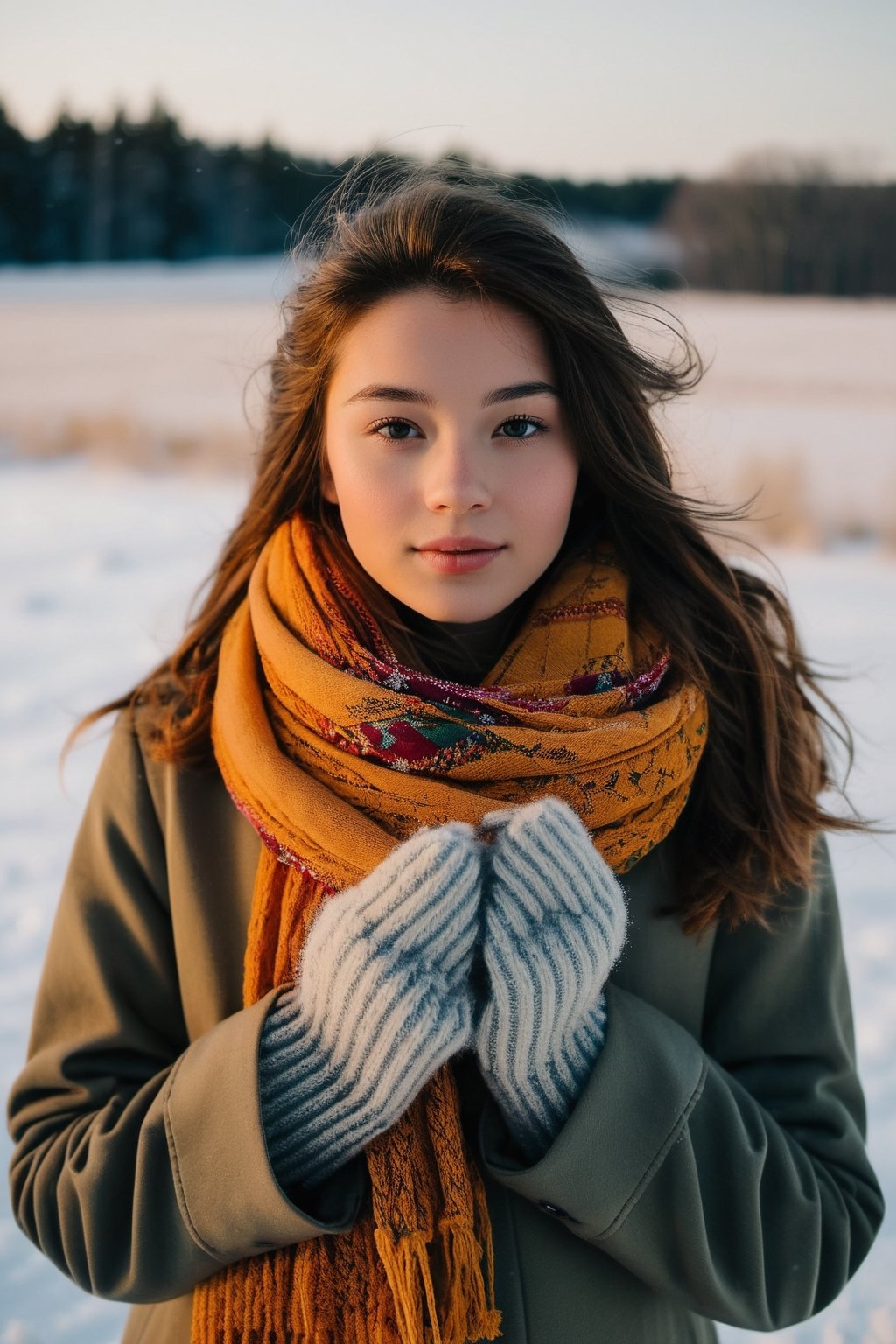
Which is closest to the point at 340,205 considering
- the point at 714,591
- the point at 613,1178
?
the point at 714,591

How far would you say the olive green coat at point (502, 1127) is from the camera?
3.52 ft

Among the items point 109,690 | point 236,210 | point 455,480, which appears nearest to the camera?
point 455,480

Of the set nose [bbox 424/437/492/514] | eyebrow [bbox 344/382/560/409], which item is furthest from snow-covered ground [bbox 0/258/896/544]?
nose [bbox 424/437/492/514]

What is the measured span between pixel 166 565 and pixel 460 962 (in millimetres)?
4527

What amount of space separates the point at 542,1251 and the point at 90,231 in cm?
1177

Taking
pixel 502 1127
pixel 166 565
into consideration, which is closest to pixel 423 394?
pixel 502 1127

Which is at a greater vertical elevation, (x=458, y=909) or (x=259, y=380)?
(x=259, y=380)

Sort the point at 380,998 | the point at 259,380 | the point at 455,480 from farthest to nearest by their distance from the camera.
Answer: the point at 259,380, the point at 455,480, the point at 380,998

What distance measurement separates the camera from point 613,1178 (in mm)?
1056

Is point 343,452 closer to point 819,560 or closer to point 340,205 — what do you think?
point 340,205

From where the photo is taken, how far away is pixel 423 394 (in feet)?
3.65

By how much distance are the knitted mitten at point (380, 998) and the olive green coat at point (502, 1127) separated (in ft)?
0.19

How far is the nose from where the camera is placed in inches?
43.1

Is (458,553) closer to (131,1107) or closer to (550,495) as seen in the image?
(550,495)
